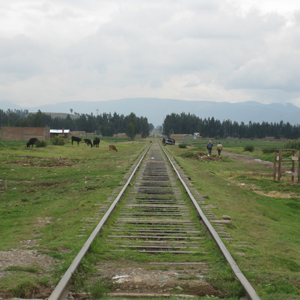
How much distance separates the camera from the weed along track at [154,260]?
4.50 metres

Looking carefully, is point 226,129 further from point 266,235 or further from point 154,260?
point 154,260

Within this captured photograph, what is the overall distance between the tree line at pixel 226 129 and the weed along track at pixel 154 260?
528 feet

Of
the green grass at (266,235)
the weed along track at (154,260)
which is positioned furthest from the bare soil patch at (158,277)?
the green grass at (266,235)

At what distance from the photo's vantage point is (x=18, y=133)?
5791 centimetres

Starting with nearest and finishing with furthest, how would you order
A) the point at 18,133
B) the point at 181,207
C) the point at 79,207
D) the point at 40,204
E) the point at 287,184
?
the point at 181,207 < the point at 79,207 < the point at 40,204 < the point at 287,184 < the point at 18,133

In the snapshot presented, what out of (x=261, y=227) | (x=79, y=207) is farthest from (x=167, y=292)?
(x=79, y=207)

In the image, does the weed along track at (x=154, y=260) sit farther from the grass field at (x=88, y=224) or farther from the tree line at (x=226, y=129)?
the tree line at (x=226, y=129)

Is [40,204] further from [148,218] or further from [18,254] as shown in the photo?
[18,254]

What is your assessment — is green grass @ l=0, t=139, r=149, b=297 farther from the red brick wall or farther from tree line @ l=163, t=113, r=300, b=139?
tree line @ l=163, t=113, r=300, b=139

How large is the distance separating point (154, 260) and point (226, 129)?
598 feet

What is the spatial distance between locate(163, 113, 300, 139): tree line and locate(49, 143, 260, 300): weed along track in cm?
16107

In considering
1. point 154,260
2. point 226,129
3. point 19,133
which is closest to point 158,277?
point 154,260

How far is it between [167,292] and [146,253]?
1.57 meters

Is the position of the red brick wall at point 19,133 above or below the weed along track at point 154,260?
above
